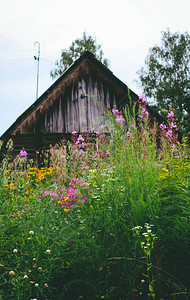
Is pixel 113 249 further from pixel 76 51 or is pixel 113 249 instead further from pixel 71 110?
pixel 76 51

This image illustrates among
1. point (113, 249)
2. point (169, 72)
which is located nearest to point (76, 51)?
point (169, 72)

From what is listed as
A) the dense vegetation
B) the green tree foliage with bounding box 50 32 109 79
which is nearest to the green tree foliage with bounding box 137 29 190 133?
the green tree foliage with bounding box 50 32 109 79

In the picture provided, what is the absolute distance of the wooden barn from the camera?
955 cm

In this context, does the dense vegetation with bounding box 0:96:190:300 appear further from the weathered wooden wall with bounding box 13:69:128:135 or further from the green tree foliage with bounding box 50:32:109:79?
the green tree foliage with bounding box 50:32:109:79

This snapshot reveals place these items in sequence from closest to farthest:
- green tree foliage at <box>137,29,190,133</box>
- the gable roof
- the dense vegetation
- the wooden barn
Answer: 1. the dense vegetation
2. the gable roof
3. the wooden barn
4. green tree foliage at <box>137,29,190,133</box>

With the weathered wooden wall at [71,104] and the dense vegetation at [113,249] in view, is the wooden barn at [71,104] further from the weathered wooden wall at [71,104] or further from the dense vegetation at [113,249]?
the dense vegetation at [113,249]

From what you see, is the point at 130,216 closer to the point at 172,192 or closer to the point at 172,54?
the point at 172,192

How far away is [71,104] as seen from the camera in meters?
9.95

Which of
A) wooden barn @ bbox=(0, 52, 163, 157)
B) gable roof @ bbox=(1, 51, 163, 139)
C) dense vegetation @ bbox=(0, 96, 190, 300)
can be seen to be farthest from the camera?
wooden barn @ bbox=(0, 52, 163, 157)

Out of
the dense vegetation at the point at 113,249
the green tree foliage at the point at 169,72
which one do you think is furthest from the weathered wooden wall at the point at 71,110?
the green tree foliage at the point at 169,72

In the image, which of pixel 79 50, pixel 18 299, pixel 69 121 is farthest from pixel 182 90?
pixel 18 299

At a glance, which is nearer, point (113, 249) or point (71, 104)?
point (113, 249)

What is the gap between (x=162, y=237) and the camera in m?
2.44

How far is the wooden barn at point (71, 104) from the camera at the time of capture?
9547 millimetres
